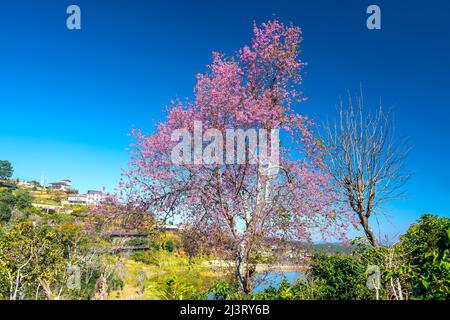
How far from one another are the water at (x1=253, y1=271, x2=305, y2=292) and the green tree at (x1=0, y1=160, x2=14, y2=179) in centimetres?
A: 10808

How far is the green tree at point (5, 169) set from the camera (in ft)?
303

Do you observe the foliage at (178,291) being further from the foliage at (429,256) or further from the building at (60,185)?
the building at (60,185)

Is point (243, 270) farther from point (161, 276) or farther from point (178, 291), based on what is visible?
point (161, 276)

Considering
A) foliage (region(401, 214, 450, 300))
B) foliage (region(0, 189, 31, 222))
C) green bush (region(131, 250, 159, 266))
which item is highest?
foliage (region(0, 189, 31, 222))

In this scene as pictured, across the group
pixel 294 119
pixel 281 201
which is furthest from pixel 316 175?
pixel 294 119

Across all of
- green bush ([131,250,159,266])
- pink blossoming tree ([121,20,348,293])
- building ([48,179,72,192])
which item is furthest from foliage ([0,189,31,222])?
building ([48,179,72,192])

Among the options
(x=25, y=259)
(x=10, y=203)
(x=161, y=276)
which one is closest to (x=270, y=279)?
(x=25, y=259)

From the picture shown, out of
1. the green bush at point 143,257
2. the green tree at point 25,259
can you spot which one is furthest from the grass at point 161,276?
the green tree at point 25,259

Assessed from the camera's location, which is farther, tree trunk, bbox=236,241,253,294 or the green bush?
the green bush

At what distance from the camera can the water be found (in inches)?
271

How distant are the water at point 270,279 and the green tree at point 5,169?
108 metres

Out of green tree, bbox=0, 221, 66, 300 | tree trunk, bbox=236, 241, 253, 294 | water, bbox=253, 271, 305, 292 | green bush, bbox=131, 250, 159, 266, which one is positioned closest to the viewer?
tree trunk, bbox=236, 241, 253, 294

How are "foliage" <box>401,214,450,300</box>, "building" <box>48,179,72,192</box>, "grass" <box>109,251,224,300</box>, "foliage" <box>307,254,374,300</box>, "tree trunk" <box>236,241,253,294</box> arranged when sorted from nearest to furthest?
"foliage" <box>401,214,450,300</box>
"grass" <box>109,251,224,300</box>
"tree trunk" <box>236,241,253,294</box>
"foliage" <box>307,254,374,300</box>
"building" <box>48,179,72,192</box>

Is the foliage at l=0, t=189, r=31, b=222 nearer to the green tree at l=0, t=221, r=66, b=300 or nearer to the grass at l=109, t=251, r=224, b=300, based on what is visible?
the grass at l=109, t=251, r=224, b=300
